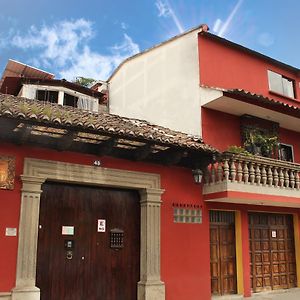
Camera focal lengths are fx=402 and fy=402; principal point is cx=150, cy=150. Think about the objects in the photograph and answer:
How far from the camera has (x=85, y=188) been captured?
9109 millimetres

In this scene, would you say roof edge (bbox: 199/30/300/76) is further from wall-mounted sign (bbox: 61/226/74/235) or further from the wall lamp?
wall-mounted sign (bbox: 61/226/74/235)

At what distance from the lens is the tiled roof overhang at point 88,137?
7.36 meters

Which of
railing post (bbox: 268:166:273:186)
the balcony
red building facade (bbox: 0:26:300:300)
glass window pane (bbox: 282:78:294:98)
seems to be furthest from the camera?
glass window pane (bbox: 282:78:294:98)

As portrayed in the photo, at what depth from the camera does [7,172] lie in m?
7.84

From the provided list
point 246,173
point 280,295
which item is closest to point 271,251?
point 280,295

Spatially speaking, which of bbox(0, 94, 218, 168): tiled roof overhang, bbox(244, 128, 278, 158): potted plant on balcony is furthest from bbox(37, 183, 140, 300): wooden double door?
bbox(244, 128, 278, 158): potted plant on balcony

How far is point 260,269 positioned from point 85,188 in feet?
19.7

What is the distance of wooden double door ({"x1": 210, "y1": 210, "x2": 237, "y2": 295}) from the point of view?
10.7 metres

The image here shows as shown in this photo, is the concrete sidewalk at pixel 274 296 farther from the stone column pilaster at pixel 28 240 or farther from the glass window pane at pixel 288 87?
the glass window pane at pixel 288 87

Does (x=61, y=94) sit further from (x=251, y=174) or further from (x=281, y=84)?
(x=281, y=84)

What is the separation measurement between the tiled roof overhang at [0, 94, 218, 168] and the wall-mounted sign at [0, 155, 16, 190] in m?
0.40

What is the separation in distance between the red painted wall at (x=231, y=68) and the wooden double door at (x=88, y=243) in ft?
14.8

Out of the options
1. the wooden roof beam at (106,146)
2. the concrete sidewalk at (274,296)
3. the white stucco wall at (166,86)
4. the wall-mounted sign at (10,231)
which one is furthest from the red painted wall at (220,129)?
the wall-mounted sign at (10,231)

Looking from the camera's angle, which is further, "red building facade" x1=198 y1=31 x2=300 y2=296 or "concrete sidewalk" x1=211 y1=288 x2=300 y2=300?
"concrete sidewalk" x1=211 y1=288 x2=300 y2=300
